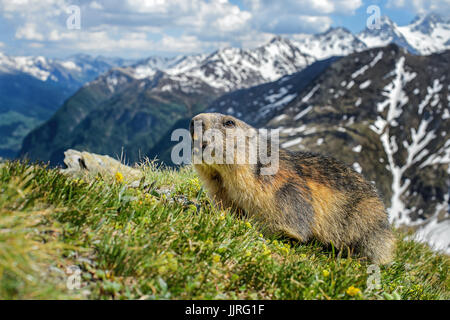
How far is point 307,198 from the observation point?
8742mm

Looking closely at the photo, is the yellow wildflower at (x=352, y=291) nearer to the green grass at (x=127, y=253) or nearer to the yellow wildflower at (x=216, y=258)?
the green grass at (x=127, y=253)

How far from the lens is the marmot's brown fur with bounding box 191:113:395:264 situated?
26.3 ft

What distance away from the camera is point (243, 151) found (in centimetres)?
814

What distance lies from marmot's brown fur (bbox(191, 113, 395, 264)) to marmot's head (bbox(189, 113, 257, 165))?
40 mm

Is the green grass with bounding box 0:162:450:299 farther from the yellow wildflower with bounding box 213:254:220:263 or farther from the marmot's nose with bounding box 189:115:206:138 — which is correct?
the marmot's nose with bounding box 189:115:206:138

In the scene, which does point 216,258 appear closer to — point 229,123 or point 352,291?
point 352,291

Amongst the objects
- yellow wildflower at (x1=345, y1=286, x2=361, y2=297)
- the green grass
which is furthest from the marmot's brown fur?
yellow wildflower at (x1=345, y1=286, x2=361, y2=297)

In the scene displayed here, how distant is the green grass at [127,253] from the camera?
4227 mm

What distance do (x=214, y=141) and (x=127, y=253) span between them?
349 cm

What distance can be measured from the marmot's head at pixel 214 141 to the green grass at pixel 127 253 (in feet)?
4.75

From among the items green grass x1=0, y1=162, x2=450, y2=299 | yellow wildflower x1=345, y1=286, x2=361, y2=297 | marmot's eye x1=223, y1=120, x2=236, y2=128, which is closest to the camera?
green grass x1=0, y1=162, x2=450, y2=299
